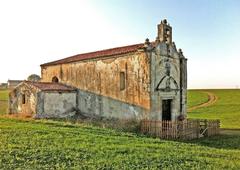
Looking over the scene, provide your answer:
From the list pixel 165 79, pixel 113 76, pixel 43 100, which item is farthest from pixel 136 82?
pixel 43 100

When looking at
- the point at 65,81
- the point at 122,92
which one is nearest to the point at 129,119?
the point at 122,92

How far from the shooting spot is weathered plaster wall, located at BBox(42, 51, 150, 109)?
75.4ft

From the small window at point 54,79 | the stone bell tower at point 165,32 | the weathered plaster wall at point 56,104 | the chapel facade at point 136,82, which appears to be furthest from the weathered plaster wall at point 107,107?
the stone bell tower at point 165,32

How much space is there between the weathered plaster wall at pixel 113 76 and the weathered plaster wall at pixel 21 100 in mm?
4573

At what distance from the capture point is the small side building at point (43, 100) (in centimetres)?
2625

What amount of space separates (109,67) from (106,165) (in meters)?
16.1

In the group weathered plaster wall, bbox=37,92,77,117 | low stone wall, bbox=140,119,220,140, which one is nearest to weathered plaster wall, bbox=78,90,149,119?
weathered plaster wall, bbox=37,92,77,117

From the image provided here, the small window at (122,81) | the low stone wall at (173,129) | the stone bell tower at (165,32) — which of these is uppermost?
the stone bell tower at (165,32)

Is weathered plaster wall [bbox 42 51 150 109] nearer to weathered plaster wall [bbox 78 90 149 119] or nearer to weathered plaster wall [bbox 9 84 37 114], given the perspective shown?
weathered plaster wall [bbox 78 90 149 119]

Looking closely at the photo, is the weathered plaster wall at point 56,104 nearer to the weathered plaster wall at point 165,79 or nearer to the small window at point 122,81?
the small window at point 122,81

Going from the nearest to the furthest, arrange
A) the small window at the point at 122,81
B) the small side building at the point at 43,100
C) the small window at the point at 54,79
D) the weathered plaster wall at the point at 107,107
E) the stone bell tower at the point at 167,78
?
the stone bell tower at the point at 167,78 < the weathered plaster wall at the point at 107,107 < the small window at the point at 122,81 < the small side building at the point at 43,100 < the small window at the point at 54,79

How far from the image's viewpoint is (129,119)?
23578mm

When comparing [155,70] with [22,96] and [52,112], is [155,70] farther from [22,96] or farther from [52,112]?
[22,96]

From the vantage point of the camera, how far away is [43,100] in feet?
86.6
